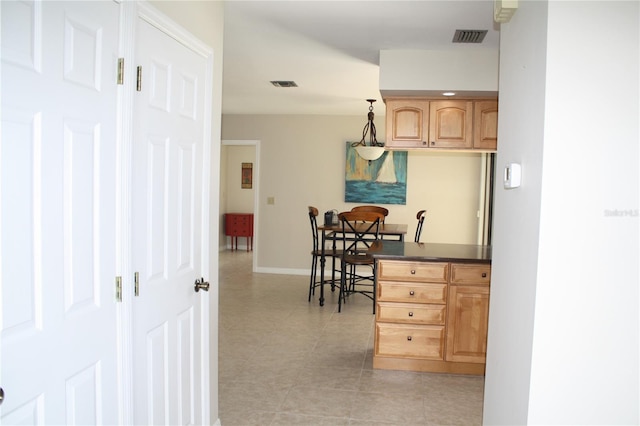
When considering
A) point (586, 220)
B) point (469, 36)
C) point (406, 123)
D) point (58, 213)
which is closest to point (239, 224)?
point (406, 123)

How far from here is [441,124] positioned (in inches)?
180

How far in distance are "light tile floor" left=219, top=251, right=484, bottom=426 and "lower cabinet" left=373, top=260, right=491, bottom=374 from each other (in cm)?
12

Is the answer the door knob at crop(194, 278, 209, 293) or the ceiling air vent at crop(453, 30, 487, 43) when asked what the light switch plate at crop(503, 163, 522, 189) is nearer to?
the door knob at crop(194, 278, 209, 293)

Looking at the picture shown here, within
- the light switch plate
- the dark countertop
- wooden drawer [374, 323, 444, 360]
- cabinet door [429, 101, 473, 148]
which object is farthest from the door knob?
cabinet door [429, 101, 473, 148]

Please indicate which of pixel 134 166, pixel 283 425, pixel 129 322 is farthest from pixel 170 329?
pixel 283 425

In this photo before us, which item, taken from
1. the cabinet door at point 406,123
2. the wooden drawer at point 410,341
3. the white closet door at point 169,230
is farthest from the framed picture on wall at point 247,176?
the white closet door at point 169,230

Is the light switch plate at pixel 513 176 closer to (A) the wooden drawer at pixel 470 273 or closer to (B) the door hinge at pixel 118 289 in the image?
(B) the door hinge at pixel 118 289

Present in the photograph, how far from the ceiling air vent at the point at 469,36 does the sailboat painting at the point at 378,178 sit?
3.77 metres

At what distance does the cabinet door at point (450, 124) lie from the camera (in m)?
4.52

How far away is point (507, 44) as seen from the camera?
211 centimetres

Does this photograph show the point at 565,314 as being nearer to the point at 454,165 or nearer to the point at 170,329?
the point at 170,329

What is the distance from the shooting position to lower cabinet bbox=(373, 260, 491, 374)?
3729 millimetres

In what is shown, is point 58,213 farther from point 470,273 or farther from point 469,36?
point 469,36

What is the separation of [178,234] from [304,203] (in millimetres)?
5577
